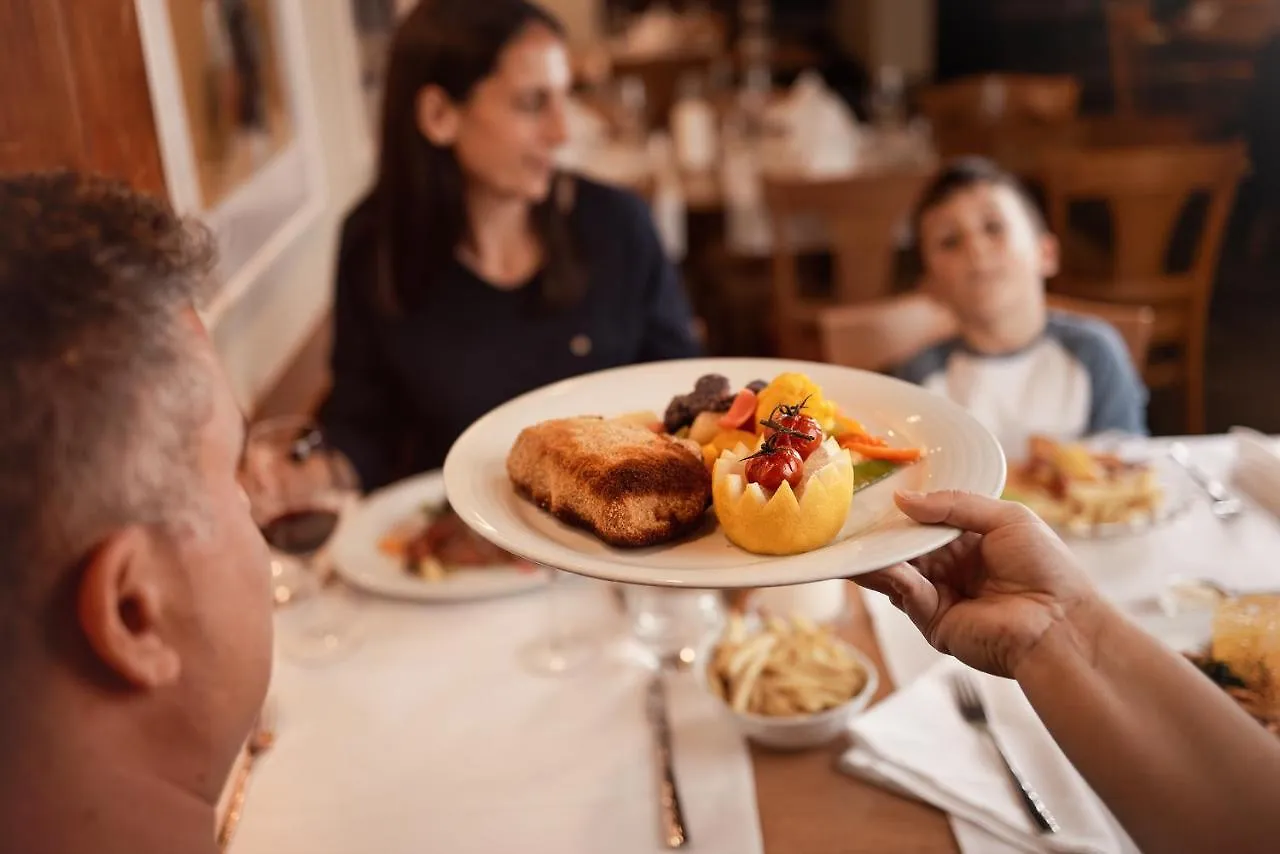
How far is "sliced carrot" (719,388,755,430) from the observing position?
1156 millimetres

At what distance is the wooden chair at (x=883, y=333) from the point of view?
8.45 feet

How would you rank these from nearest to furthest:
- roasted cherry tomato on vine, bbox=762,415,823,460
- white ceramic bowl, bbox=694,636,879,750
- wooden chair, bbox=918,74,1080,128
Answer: roasted cherry tomato on vine, bbox=762,415,823,460 → white ceramic bowl, bbox=694,636,879,750 → wooden chair, bbox=918,74,1080,128

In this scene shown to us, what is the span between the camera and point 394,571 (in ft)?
5.73

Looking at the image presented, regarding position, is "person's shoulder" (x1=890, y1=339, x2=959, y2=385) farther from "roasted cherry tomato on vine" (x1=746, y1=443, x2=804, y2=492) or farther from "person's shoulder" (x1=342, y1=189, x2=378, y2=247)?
"roasted cherry tomato on vine" (x1=746, y1=443, x2=804, y2=492)

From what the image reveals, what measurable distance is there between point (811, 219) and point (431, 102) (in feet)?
7.17

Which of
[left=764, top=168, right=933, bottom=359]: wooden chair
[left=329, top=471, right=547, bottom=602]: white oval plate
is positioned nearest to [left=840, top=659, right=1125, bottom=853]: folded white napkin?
[left=329, top=471, right=547, bottom=602]: white oval plate

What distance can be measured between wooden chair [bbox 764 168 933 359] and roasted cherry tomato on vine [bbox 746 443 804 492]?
2885 mm

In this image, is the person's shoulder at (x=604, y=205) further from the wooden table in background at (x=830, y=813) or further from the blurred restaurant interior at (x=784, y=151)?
the wooden table in background at (x=830, y=813)

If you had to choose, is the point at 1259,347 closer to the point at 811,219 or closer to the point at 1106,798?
the point at 811,219

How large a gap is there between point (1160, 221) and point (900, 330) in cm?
200

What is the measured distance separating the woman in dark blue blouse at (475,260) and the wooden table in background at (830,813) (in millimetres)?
1315

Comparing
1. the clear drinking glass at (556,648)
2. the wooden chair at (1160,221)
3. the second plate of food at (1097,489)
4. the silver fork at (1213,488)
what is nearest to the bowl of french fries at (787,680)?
the clear drinking glass at (556,648)

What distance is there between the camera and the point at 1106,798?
1.02 m

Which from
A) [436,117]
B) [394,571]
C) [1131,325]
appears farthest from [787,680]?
[1131,325]
